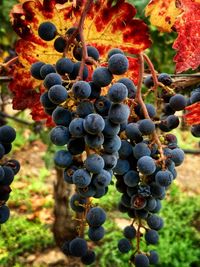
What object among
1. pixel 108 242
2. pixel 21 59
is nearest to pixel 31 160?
pixel 108 242

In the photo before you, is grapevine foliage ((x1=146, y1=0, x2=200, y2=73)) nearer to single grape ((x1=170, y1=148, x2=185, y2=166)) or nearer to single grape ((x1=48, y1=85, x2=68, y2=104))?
single grape ((x1=170, y1=148, x2=185, y2=166))

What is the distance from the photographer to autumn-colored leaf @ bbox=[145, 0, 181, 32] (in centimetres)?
109

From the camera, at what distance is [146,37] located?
97 centimetres

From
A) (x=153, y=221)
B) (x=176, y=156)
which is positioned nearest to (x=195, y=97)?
(x=176, y=156)

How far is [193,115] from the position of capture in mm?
992

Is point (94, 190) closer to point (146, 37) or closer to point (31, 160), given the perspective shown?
point (146, 37)

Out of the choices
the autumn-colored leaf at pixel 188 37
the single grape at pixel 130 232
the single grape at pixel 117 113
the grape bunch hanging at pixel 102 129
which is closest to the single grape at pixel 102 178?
the grape bunch hanging at pixel 102 129

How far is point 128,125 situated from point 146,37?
8.8 inches

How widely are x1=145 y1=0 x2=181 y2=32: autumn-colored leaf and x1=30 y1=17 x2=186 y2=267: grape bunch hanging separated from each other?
0.17 metres

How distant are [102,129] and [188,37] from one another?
39cm

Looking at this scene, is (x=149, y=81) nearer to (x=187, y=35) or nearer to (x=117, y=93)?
(x=187, y=35)

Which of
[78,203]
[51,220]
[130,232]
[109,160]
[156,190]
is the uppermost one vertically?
[109,160]

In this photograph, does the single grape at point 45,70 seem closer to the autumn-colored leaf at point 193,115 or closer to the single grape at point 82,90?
the single grape at point 82,90

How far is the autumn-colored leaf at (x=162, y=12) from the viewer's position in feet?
3.58
